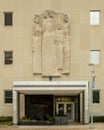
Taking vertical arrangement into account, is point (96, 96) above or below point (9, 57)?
below

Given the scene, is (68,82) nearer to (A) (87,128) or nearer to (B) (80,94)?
(B) (80,94)

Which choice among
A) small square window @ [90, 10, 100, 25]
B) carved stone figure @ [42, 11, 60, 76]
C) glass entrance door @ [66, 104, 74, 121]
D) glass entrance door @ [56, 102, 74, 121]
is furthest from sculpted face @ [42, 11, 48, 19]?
glass entrance door @ [66, 104, 74, 121]

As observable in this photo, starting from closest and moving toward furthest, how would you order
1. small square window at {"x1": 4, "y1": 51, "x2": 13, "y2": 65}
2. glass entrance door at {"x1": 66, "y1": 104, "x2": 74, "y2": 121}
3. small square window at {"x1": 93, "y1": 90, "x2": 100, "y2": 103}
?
small square window at {"x1": 93, "y1": 90, "x2": 100, "y2": 103}, small square window at {"x1": 4, "y1": 51, "x2": 13, "y2": 65}, glass entrance door at {"x1": 66, "y1": 104, "x2": 74, "y2": 121}

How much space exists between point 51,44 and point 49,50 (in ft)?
2.25

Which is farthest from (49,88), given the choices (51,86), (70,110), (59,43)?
(70,110)

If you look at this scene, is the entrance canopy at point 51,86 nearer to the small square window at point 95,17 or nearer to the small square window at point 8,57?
the small square window at point 8,57

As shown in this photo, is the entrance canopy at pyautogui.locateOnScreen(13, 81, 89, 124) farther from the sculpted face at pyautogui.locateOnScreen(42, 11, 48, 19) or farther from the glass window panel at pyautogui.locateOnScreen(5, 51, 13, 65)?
the sculpted face at pyautogui.locateOnScreen(42, 11, 48, 19)

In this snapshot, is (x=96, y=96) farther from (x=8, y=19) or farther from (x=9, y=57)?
(x=8, y=19)

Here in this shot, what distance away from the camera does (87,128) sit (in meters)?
45.1

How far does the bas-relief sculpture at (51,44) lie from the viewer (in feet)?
176

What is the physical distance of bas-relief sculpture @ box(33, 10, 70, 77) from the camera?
5375cm

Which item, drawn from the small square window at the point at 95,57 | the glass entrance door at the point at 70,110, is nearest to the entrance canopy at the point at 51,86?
the small square window at the point at 95,57

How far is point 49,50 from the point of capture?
53.8m

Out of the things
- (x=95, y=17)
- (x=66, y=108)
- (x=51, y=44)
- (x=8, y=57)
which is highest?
(x=95, y=17)
